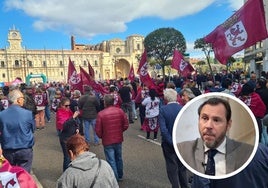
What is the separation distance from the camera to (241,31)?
5379 millimetres

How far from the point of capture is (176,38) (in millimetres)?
70750

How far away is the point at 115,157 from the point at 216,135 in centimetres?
509

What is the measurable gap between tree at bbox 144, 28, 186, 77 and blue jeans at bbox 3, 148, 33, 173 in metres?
65.5

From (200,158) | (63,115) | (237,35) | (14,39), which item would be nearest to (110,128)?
(63,115)

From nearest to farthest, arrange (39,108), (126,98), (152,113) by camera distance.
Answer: (152,113)
(126,98)
(39,108)

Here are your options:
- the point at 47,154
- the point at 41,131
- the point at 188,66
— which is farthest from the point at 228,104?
the point at 188,66

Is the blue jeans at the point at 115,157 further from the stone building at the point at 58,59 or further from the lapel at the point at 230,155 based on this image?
the stone building at the point at 58,59

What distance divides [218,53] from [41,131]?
29.4 ft

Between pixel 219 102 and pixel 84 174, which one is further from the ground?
pixel 219 102

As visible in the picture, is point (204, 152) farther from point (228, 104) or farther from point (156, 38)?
point (156, 38)

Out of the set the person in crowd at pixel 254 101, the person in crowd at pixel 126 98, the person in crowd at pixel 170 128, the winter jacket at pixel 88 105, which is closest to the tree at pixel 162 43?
the person in crowd at pixel 126 98

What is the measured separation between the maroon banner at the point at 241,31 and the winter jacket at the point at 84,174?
3212 mm

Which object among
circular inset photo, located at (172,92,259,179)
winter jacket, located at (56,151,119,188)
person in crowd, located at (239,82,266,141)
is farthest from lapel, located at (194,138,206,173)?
person in crowd, located at (239,82,266,141)

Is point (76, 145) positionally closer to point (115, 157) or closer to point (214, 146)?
point (214, 146)
